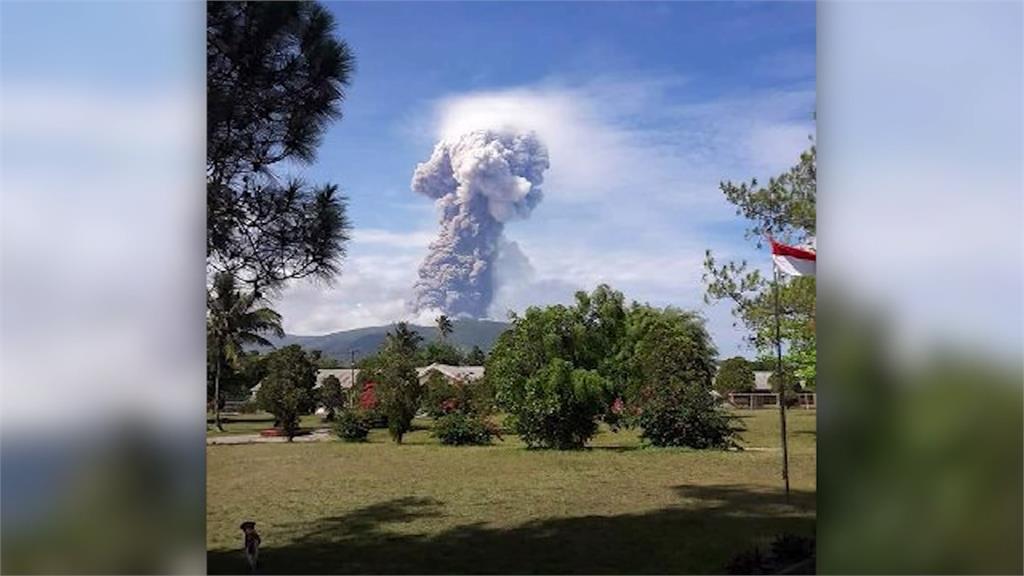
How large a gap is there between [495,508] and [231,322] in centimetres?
152

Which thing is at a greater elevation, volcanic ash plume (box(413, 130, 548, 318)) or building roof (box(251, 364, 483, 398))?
volcanic ash plume (box(413, 130, 548, 318))

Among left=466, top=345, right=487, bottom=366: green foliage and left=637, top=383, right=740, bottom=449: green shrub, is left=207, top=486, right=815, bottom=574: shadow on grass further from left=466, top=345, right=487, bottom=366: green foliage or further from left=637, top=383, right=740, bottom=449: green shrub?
left=466, top=345, right=487, bottom=366: green foliage

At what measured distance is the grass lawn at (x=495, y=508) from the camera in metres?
4.59

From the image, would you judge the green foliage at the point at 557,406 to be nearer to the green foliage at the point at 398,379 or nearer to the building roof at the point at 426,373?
the building roof at the point at 426,373

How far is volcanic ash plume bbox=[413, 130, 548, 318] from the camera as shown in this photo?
4.71 metres

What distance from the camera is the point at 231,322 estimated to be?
4641 millimetres

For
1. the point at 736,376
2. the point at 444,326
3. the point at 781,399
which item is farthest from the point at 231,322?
the point at 781,399

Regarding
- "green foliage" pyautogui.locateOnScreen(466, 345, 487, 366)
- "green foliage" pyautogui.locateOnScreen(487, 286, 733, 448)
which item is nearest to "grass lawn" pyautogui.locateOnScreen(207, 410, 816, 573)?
"green foliage" pyautogui.locateOnScreen(487, 286, 733, 448)

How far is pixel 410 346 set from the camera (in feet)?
16.1

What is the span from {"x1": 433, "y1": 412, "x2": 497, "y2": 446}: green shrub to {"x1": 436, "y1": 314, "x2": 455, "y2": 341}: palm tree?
490 millimetres

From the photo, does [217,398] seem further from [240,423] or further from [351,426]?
[351,426]
